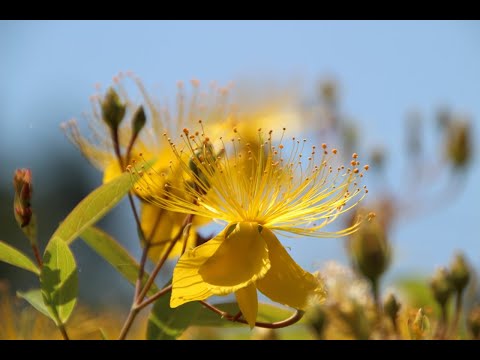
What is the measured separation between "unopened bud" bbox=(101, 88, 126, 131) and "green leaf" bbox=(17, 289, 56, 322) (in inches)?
12.5

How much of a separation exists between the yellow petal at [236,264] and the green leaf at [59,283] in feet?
0.74

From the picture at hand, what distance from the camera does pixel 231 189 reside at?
4.06 feet

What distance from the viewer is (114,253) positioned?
1.33 metres

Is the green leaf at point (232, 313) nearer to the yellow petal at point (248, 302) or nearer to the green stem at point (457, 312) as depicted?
the yellow petal at point (248, 302)

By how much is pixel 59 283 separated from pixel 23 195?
16 cm

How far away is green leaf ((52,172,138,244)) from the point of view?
1.19 m

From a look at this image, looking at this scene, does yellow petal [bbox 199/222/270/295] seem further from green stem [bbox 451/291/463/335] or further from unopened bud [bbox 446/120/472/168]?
unopened bud [bbox 446/120/472/168]

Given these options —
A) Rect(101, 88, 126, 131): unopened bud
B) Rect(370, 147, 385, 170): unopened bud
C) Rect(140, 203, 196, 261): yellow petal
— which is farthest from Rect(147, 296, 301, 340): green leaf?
Rect(370, 147, 385, 170): unopened bud

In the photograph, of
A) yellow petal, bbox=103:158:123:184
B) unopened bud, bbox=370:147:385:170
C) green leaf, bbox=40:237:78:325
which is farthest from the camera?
unopened bud, bbox=370:147:385:170

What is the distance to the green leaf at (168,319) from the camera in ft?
4.06

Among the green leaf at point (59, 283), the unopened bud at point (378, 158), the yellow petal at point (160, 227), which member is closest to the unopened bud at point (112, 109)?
the yellow petal at point (160, 227)

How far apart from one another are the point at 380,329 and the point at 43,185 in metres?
12.9

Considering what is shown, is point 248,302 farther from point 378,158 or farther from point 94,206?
point 378,158
